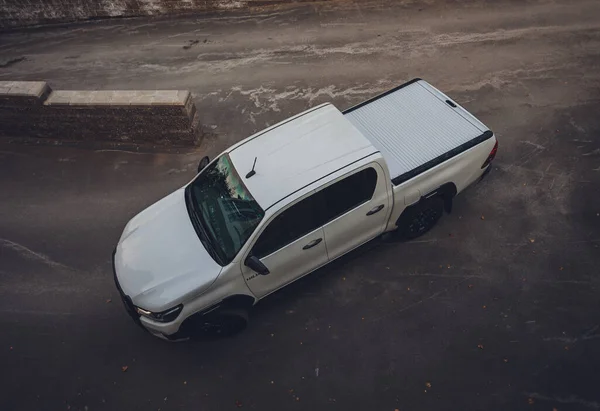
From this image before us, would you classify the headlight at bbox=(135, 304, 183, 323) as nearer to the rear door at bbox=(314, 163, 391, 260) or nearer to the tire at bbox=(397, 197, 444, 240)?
the rear door at bbox=(314, 163, 391, 260)

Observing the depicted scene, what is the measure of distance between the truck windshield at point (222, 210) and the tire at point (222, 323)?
82 centimetres

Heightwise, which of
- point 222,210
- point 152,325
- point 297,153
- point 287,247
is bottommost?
point 152,325

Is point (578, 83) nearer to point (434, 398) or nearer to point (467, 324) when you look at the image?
point (467, 324)

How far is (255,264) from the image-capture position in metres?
6.01

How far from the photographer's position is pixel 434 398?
6008 millimetres

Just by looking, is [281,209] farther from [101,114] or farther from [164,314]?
[101,114]

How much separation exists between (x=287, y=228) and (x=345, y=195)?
3.00 ft

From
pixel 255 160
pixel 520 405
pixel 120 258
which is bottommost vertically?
pixel 520 405

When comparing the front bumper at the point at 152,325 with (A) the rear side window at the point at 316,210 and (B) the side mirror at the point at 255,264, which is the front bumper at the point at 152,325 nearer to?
(B) the side mirror at the point at 255,264

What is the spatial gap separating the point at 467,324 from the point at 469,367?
0.62 m

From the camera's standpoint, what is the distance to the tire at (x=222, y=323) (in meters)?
6.35

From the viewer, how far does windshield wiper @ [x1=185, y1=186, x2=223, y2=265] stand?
6.17m

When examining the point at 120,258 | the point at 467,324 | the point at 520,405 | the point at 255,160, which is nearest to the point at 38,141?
the point at 120,258

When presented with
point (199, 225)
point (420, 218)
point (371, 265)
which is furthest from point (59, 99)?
point (420, 218)
